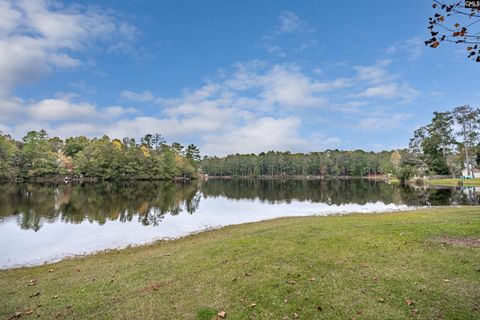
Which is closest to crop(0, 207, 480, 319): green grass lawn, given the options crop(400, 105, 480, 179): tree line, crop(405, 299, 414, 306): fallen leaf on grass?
crop(405, 299, 414, 306): fallen leaf on grass

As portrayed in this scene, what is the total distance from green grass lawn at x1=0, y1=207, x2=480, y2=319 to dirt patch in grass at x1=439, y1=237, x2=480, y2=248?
30 mm

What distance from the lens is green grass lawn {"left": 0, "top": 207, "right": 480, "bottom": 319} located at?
246 inches

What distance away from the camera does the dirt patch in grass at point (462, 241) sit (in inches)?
396

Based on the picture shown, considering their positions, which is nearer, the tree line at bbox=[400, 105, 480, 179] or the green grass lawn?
the green grass lawn

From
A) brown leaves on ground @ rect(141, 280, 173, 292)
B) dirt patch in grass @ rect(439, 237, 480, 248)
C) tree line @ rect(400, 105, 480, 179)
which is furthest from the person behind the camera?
tree line @ rect(400, 105, 480, 179)

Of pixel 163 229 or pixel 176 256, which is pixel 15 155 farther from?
pixel 176 256

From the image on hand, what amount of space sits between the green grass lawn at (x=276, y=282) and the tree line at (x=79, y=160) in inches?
3445

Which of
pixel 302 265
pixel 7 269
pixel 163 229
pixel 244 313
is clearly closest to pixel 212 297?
pixel 244 313

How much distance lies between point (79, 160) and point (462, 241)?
103380 millimetres

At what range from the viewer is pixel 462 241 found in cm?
1055

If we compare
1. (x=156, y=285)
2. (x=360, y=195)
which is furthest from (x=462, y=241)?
(x=360, y=195)

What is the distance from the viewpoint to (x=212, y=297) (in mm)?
6945

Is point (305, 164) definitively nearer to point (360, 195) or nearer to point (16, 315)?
point (360, 195)

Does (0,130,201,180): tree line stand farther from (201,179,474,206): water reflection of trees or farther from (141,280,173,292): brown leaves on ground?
(141,280,173,292): brown leaves on ground
